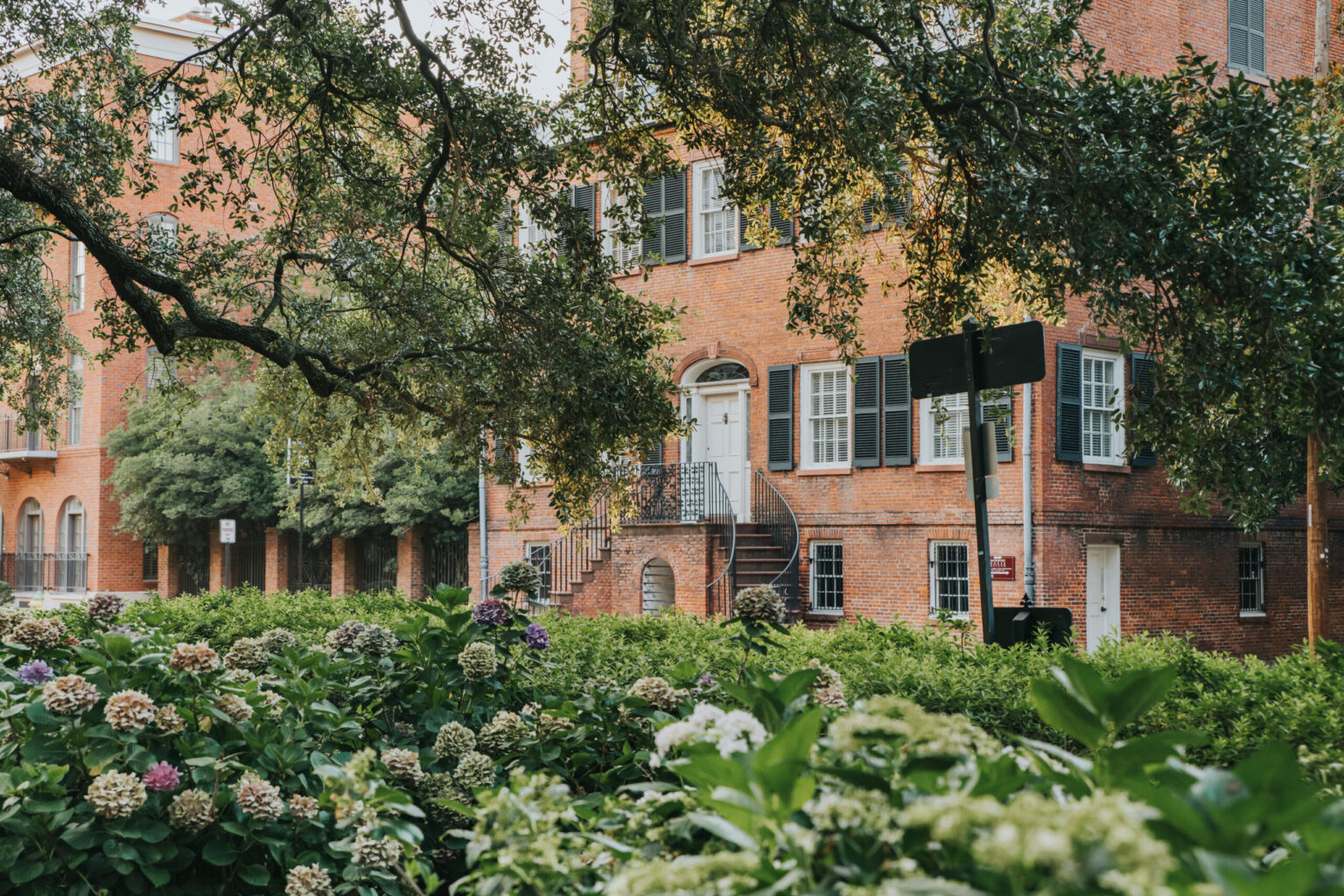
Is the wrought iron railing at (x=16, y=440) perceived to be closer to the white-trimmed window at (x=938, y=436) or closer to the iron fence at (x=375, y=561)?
the iron fence at (x=375, y=561)

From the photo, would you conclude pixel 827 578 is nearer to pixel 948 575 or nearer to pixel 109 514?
pixel 948 575

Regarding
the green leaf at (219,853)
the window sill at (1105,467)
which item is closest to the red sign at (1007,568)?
the window sill at (1105,467)

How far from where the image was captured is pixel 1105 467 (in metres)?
19.7

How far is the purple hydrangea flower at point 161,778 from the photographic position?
3215 millimetres

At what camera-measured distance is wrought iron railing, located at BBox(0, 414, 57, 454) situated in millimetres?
37750

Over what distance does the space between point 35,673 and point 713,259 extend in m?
19.8

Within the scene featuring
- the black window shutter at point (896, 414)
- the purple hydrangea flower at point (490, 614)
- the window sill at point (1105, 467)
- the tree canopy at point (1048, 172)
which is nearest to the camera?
the purple hydrangea flower at point (490, 614)

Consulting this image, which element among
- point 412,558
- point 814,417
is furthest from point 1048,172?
point 412,558

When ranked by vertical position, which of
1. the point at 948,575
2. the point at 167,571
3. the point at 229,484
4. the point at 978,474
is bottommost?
the point at 167,571

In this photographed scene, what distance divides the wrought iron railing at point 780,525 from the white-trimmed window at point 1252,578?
8726 millimetres

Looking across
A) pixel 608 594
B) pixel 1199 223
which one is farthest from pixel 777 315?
pixel 1199 223

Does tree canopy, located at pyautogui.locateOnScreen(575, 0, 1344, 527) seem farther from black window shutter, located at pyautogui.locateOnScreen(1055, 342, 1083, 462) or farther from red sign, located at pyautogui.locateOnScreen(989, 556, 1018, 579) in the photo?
black window shutter, located at pyautogui.locateOnScreen(1055, 342, 1083, 462)

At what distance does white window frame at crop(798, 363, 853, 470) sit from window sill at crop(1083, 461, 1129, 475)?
164 inches

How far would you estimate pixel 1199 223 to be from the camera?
702cm
